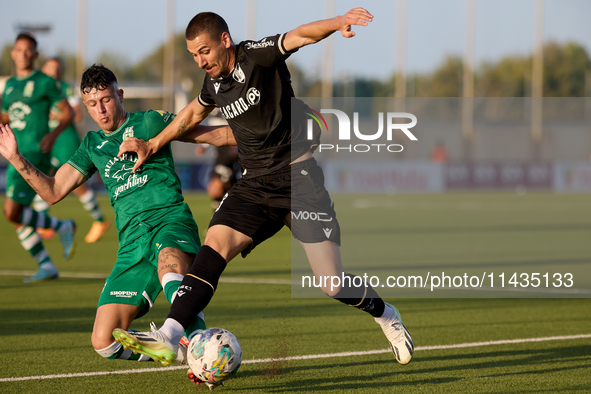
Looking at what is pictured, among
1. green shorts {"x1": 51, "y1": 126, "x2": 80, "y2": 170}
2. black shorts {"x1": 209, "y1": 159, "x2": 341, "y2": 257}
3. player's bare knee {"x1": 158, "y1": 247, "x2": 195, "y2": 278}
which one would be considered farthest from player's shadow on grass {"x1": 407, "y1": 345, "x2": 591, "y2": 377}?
green shorts {"x1": 51, "y1": 126, "x2": 80, "y2": 170}

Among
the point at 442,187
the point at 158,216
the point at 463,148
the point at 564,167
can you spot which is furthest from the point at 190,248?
the point at 463,148

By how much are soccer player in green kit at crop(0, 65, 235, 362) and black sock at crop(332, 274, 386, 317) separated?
35.8 inches

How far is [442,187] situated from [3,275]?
25.0 m

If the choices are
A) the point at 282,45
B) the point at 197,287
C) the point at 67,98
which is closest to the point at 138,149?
the point at 197,287

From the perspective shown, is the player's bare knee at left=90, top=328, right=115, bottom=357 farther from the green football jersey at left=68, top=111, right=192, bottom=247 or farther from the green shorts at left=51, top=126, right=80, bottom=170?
the green shorts at left=51, top=126, right=80, bottom=170

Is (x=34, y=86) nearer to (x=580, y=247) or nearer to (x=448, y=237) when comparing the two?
(x=448, y=237)

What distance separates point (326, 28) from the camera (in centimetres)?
390

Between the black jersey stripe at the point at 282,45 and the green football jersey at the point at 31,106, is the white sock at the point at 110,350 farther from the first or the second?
the green football jersey at the point at 31,106

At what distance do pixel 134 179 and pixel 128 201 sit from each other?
0.48 feet

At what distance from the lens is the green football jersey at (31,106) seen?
8680 millimetres

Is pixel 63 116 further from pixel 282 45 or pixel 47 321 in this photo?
pixel 282 45

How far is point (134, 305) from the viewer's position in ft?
14.3

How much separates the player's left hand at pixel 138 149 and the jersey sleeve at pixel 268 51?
2.88ft

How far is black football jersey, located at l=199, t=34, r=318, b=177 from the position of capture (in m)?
4.33
